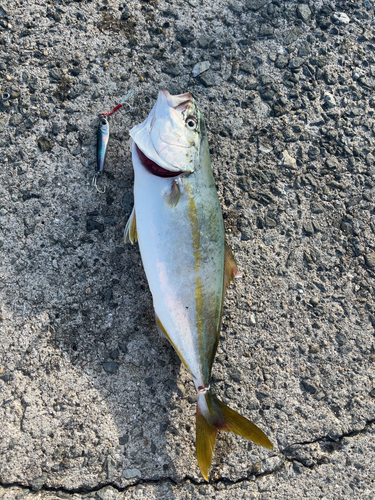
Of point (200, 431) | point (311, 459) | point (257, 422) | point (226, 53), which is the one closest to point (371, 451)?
point (311, 459)

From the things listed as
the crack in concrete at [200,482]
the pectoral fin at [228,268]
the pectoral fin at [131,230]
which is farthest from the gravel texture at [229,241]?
the pectoral fin at [228,268]

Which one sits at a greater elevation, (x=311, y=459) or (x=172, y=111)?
(x=172, y=111)

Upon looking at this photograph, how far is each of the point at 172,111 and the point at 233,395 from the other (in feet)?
5.94

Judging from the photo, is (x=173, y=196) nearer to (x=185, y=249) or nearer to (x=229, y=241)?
(x=185, y=249)

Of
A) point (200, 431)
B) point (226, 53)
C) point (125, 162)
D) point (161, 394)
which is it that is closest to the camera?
point (200, 431)

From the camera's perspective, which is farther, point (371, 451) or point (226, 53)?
point (226, 53)

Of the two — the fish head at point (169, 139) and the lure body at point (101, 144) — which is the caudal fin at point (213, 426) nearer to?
the fish head at point (169, 139)

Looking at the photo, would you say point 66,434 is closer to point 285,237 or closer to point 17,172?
point 17,172

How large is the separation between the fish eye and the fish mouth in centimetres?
30

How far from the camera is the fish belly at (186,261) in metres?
2.05

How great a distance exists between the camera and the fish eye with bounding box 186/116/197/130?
2.17 m

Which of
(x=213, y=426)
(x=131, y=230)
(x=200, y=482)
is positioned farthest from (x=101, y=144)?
(x=200, y=482)

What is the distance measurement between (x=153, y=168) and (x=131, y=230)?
41 centimetres

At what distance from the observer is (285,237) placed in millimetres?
2584
